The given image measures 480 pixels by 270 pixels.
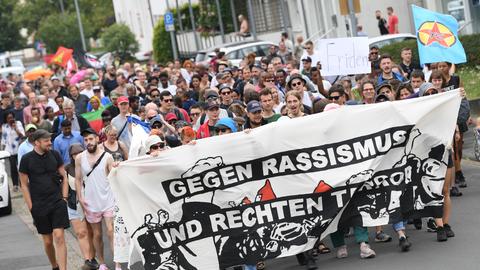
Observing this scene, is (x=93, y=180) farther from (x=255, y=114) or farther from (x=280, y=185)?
(x=280, y=185)

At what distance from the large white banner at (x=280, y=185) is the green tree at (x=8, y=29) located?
89.3 meters

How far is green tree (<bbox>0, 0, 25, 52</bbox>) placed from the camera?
9894 cm

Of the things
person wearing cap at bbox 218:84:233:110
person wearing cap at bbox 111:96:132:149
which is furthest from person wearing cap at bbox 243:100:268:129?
person wearing cap at bbox 111:96:132:149

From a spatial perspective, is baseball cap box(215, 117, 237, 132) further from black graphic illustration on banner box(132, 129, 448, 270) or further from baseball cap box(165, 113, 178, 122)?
baseball cap box(165, 113, 178, 122)

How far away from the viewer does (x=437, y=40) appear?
576 inches

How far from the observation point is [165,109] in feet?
55.7

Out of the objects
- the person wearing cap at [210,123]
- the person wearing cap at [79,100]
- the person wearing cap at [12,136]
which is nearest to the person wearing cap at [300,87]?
the person wearing cap at [210,123]

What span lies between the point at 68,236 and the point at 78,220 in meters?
3.18

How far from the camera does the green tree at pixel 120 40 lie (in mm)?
70125

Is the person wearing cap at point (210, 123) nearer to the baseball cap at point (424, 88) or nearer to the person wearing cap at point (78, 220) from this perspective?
the person wearing cap at point (78, 220)

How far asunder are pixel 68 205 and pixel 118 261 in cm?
147

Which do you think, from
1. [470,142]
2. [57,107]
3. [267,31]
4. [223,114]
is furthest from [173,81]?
[267,31]

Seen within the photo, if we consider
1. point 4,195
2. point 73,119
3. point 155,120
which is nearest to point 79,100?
point 4,195

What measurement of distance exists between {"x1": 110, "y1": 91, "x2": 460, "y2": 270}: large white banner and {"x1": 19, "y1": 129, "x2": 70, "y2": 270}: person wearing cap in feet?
5.27
